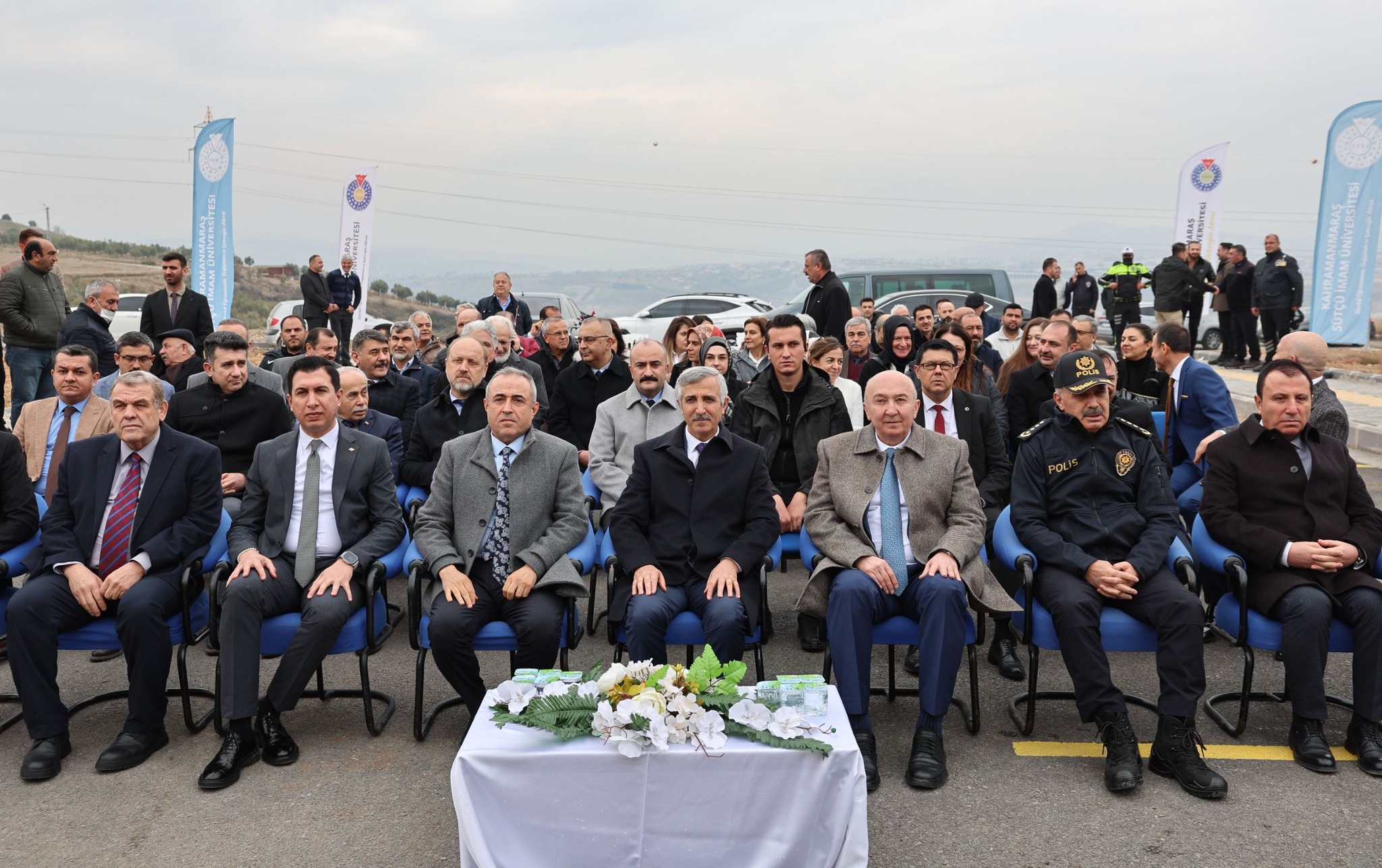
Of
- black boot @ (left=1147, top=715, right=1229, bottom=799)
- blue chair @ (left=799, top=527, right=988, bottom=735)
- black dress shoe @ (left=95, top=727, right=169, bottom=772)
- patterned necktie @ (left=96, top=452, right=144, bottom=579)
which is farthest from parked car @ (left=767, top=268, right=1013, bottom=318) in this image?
black dress shoe @ (left=95, top=727, right=169, bottom=772)

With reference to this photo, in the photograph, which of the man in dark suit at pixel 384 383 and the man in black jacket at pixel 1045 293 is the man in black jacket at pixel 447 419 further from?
the man in black jacket at pixel 1045 293

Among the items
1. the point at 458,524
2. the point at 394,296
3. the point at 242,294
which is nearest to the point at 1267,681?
the point at 458,524

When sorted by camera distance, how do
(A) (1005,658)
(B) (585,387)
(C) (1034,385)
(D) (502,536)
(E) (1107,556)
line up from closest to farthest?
(E) (1107,556)
(D) (502,536)
(A) (1005,658)
(C) (1034,385)
(B) (585,387)

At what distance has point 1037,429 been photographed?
4.55 m

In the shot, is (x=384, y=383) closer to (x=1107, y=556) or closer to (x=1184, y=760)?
(x=1107, y=556)

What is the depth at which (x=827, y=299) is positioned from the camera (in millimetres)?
9711

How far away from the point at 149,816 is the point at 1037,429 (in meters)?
3.87

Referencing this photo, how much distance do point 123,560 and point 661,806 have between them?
2.77 metres

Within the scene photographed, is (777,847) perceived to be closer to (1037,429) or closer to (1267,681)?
(1037,429)

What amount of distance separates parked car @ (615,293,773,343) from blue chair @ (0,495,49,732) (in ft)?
50.7

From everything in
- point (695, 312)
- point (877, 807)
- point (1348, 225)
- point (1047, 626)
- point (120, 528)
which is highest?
point (1348, 225)

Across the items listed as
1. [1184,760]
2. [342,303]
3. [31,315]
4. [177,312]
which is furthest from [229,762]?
[342,303]

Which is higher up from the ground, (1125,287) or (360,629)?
(1125,287)

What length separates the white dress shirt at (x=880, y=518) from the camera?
14.6 ft
